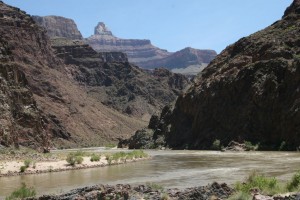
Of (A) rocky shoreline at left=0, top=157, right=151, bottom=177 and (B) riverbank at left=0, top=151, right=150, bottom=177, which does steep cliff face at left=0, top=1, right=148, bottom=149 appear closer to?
(B) riverbank at left=0, top=151, right=150, bottom=177

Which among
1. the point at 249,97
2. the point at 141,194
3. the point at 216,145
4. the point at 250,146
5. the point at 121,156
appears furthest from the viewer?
the point at 249,97

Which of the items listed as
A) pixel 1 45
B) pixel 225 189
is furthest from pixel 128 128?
pixel 225 189

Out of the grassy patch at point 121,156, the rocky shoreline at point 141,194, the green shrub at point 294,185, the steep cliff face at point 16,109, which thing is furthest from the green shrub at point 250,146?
the rocky shoreline at point 141,194

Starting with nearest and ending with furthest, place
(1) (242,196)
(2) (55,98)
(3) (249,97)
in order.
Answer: (1) (242,196)
(3) (249,97)
(2) (55,98)

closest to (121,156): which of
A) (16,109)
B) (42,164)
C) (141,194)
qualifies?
(42,164)

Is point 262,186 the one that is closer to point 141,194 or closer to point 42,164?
point 141,194

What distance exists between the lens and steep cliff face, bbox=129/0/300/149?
69.0m

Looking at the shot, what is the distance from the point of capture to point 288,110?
66938mm

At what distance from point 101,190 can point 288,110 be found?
2098 inches

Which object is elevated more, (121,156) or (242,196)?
(242,196)

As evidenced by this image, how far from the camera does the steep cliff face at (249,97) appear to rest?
226 feet

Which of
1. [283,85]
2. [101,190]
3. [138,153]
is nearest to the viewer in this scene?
[101,190]

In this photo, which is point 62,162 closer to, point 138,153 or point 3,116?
point 138,153

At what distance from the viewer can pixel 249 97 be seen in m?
76.9
